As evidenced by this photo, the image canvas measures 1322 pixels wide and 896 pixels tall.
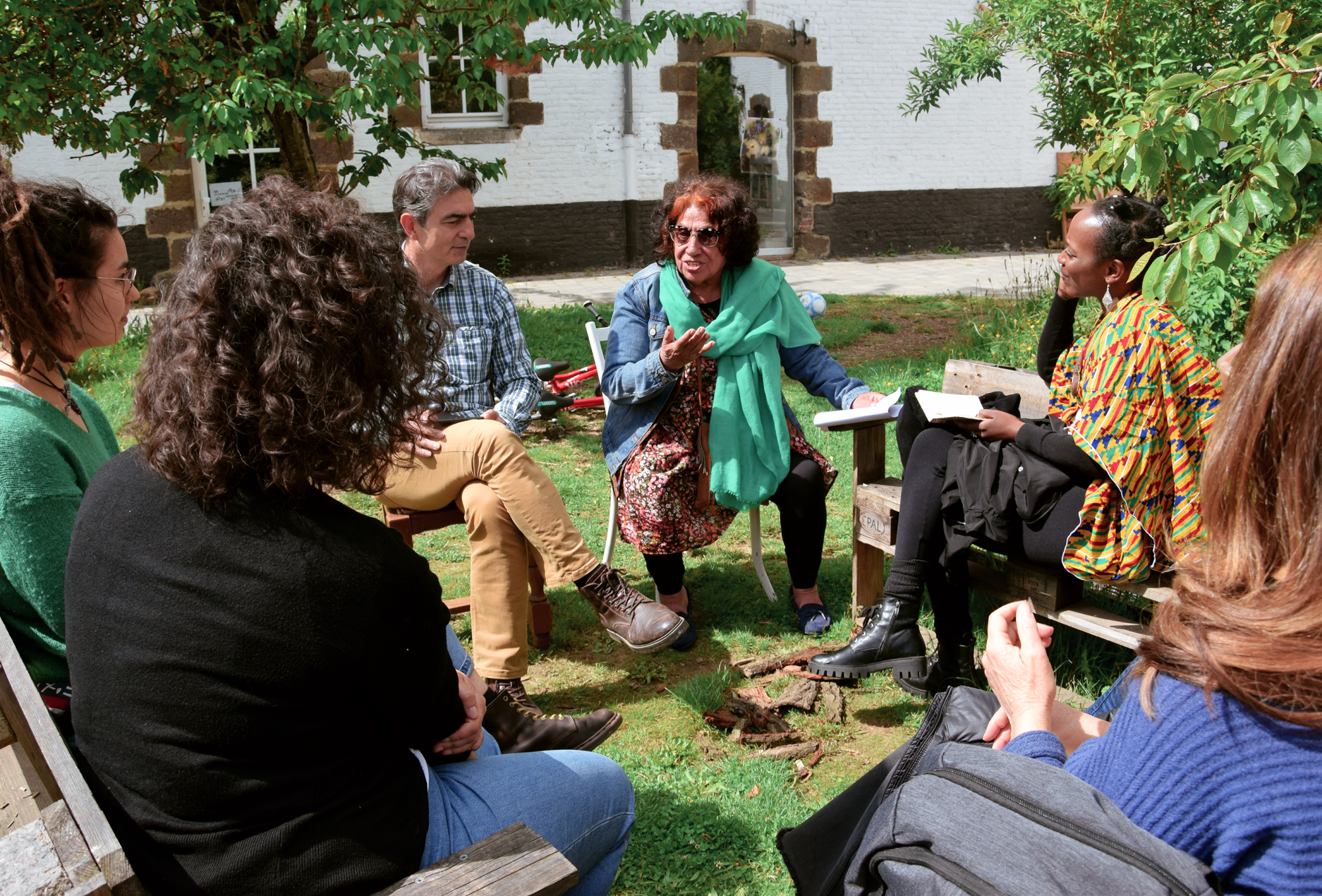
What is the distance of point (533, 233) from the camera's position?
39.3 feet

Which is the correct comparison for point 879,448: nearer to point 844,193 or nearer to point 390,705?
point 390,705

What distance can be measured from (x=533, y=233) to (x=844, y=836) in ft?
35.7

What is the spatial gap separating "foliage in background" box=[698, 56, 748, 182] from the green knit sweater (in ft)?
43.1

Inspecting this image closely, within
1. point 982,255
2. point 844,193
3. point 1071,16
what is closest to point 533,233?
point 844,193

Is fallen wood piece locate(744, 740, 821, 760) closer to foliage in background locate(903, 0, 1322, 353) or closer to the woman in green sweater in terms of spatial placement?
foliage in background locate(903, 0, 1322, 353)

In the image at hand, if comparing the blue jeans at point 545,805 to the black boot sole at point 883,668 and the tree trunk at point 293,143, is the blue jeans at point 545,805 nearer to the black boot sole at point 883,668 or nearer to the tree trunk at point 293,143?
the black boot sole at point 883,668

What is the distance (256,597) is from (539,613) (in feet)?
7.26

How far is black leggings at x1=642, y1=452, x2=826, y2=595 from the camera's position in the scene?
11.6 feet

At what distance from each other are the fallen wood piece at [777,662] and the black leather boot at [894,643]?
303 mm

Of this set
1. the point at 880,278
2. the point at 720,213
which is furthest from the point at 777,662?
the point at 880,278

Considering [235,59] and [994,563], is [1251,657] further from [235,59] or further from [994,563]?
[235,59]

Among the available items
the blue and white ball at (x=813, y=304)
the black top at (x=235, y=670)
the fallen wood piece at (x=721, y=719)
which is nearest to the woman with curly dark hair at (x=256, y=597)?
the black top at (x=235, y=670)

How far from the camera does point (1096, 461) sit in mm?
2580

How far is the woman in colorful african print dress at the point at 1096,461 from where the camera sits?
99.5 inches
